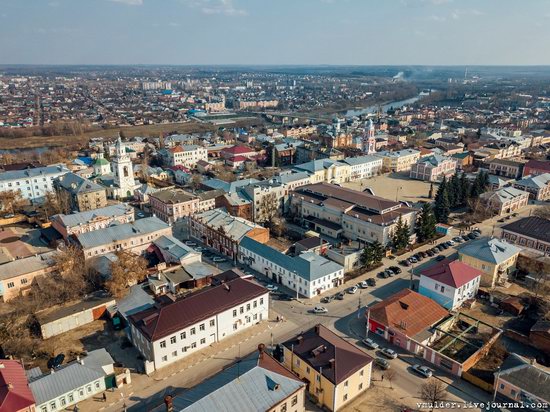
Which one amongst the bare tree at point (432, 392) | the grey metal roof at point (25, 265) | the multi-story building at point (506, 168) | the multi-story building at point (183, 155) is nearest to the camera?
the bare tree at point (432, 392)

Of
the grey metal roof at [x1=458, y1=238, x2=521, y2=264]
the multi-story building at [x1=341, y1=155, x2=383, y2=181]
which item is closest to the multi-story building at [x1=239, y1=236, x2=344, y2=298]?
the grey metal roof at [x1=458, y1=238, x2=521, y2=264]

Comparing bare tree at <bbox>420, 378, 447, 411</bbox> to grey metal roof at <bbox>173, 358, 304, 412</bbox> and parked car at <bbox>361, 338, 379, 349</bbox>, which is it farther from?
grey metal roof at <bbox>173, 358, 304, 412</bbox>

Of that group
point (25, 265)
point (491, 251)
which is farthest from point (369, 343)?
point (25, 265)

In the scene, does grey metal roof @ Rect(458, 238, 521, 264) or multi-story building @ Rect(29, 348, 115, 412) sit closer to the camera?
multi-story building @ Rect(29, 348, 115, 412)

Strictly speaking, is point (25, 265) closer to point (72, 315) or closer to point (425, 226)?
point (72, 315)

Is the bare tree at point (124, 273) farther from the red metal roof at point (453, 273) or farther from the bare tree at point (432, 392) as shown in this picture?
the red metal roof at point (453, 273)

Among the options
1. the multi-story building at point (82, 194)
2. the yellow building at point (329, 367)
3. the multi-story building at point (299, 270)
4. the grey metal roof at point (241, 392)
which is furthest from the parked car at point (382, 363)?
the multi-story building at point (82, 194)
